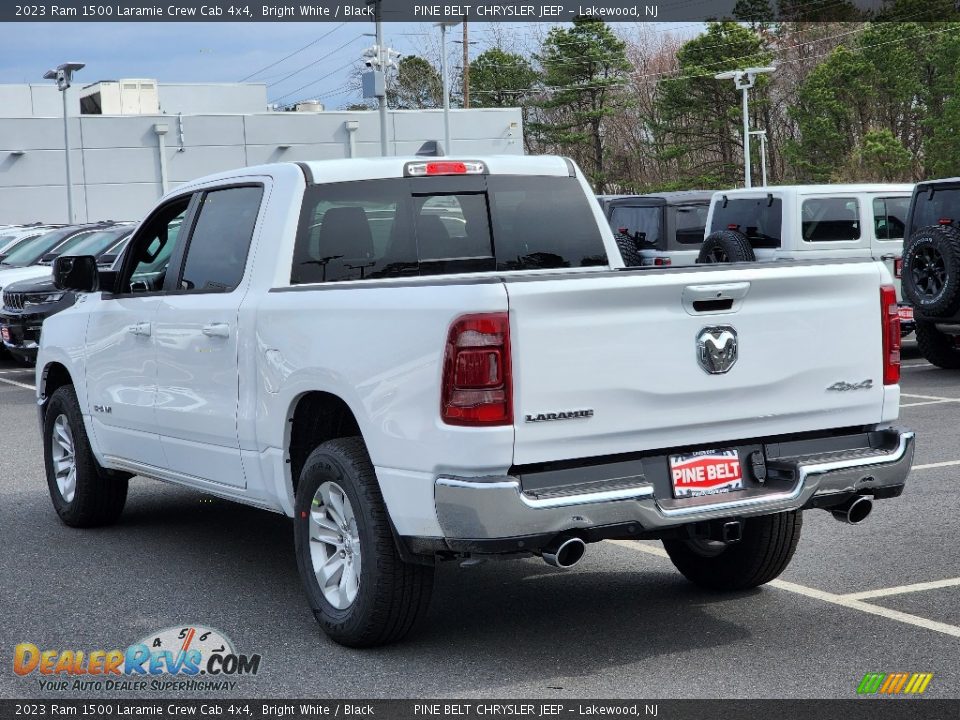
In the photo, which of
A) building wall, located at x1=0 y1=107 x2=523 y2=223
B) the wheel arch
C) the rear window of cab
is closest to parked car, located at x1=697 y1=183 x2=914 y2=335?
the rear window of cab

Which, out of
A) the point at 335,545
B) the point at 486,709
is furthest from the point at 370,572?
the point at 486,709

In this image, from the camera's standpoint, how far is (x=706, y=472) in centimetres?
523

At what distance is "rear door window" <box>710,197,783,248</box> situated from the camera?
17.4 m

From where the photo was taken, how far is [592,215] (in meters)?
7.04

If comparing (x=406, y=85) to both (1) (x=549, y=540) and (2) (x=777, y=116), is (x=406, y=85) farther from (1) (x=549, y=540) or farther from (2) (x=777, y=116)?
(1) (x=549, y=540)

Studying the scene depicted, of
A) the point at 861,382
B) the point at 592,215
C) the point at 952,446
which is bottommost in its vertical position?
the point at 952,446

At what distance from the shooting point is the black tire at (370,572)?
17.3 ft

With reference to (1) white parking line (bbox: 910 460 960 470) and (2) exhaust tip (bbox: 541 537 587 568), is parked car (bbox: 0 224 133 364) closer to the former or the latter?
(1) white parking line (bbox: 910 460 960 470)

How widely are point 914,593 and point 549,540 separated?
6.98 ft

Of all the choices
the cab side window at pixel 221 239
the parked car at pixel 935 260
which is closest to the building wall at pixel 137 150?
the parked car at pixel 935 260

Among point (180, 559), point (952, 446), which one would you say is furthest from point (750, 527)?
point (952, 446)

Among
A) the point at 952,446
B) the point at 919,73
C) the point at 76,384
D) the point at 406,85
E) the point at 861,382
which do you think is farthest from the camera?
the point at 406,85

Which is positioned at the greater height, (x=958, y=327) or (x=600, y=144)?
(x=600, y=144)

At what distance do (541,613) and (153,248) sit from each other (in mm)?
3175
